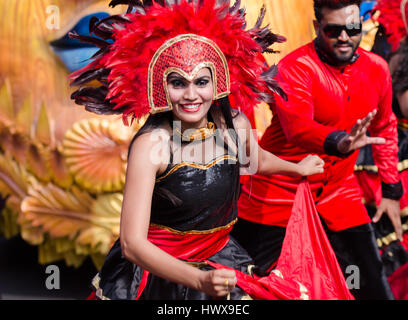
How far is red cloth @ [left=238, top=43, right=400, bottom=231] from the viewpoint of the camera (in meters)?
2.58

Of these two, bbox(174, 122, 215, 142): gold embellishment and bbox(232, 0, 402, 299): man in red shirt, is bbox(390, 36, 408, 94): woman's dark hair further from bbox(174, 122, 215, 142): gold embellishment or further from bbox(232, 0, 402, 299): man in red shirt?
bbox(174, 122, 215, 142): gold embellishment

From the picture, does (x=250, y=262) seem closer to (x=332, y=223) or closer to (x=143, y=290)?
(x=143, y=290)

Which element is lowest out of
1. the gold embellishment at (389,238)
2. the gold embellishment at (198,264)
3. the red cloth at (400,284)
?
the red cloth at (400,284)

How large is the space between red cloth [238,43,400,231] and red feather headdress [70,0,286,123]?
19.7 inches

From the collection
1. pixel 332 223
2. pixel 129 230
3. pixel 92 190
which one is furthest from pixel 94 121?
pixel 129 230

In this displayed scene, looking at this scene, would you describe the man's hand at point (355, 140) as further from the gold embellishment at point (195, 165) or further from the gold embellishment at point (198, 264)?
the gold embellishment at point (198, 264)

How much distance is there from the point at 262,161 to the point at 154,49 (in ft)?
1.98

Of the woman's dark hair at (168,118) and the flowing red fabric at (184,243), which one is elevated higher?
the woman's dark hair at (168,118)

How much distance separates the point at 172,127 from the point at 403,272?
140 centimetres

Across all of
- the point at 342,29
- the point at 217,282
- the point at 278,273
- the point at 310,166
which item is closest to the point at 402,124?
the point at 342,29

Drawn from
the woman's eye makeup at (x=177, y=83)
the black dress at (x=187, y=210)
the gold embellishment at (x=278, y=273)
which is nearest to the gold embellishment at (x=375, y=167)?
the gold embellishment at (x=278, y=273)

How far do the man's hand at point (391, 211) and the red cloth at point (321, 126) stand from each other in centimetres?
23

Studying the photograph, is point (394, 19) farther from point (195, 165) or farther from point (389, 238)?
point (195, 165)

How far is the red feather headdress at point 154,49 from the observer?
1.95 m
